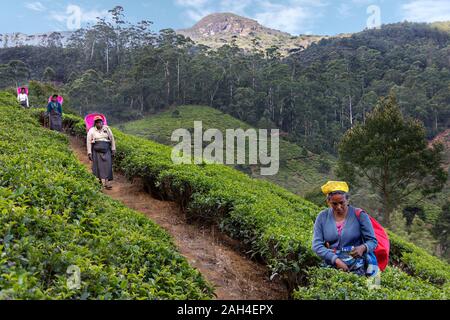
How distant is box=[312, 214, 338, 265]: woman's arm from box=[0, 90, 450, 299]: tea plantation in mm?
154

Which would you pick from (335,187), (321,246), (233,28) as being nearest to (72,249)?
(321,246)

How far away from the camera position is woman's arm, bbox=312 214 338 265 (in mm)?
4012

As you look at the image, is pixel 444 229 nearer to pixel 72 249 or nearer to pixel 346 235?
pixel 346 235

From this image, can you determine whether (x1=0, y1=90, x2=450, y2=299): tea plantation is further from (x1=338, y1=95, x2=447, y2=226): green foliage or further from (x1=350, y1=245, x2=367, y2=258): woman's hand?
(x1=338, y1=95, x2=447, y2=226): green foliage

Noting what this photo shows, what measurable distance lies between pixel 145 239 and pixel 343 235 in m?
1.96

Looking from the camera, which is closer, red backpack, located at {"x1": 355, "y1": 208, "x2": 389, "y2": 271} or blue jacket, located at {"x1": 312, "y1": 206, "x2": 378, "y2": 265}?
blue jacket, located at {"x1": 312, "y1": 206, "x2": 378, "y2": 265}

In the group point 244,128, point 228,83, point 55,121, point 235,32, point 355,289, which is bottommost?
point 355,289

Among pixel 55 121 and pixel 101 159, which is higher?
pixel 55 121

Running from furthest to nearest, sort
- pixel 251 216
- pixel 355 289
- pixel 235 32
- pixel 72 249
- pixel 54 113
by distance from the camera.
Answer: pixel 235 32 → pixel 54 113 → pixel 251 216 → pixel 355 289 → pixel 72 249

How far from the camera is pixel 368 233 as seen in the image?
13.0 ft

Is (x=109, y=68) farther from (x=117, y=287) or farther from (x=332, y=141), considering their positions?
(x=117, y=287)

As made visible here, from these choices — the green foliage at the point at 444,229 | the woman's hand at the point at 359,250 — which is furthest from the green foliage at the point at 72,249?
the green foliage at the point at 444,229

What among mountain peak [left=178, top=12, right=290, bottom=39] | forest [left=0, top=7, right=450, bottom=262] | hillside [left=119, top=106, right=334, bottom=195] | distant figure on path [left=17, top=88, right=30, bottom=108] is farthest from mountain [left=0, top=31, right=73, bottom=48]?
mountain peak [left=178, top=12, right=290, bottom=39]

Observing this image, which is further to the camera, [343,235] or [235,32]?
[235,32]
